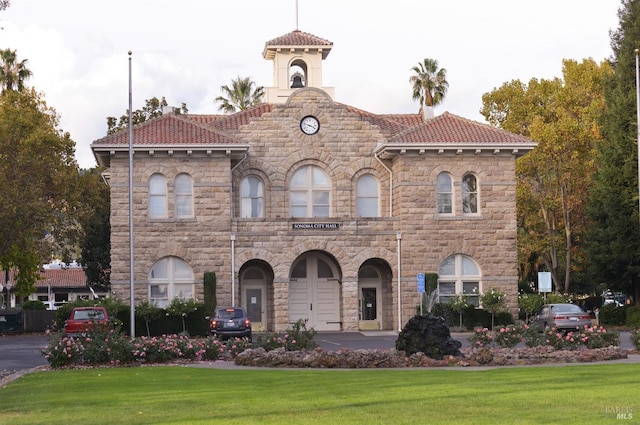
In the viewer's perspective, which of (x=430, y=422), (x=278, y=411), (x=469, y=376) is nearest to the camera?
(x=430, y=422)

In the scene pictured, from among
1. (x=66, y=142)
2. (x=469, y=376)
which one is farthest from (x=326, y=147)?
(x=469, y=376)

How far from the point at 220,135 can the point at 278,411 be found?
35213 millimetres

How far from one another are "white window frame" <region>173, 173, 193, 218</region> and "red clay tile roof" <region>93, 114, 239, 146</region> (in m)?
1.62

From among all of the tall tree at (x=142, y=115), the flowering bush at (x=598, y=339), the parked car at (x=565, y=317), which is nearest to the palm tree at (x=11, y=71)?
the tall tree at (x=142, y=115)

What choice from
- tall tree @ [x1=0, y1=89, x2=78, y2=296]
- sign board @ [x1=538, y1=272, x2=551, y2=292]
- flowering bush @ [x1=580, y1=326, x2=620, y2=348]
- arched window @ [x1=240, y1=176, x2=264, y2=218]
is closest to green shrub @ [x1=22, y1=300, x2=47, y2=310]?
tall tree @ [x1=0, y1=89, x2=78, y2=296]

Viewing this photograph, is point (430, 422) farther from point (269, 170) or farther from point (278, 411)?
point (269, 170)

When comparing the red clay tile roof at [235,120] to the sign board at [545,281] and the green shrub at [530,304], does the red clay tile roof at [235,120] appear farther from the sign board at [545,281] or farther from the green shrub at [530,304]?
the green shrub at [530,304]

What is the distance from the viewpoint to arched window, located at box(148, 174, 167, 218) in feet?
166

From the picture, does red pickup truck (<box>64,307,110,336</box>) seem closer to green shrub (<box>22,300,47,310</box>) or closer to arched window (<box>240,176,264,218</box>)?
arched window (<box>240,176,264,218</box>)

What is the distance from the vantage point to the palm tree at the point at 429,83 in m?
78.4

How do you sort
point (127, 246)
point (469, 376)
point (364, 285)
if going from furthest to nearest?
1. point (364, 285)
2. point (127, 246)
3. point (469, 376)

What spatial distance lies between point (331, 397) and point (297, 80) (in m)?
39.3

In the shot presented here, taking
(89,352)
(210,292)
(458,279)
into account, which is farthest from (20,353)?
(458,279)

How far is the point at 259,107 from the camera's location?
55188 mm
